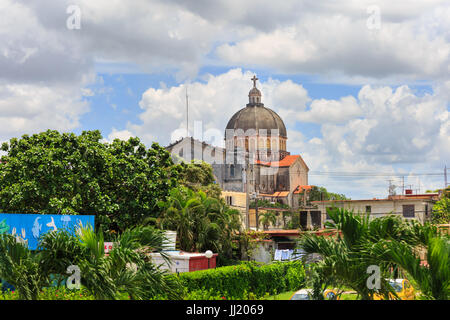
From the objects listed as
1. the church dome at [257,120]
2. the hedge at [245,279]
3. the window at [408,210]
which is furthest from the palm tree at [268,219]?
the hedge at [245,279]

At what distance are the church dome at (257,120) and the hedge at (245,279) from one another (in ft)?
248

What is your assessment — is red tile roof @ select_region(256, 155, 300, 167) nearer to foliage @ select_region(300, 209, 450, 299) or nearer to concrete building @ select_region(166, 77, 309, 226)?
concrete building @ select_region(166, 77, 309, 226)

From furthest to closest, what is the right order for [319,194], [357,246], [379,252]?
[319,194] < [357,246] < [379,252]

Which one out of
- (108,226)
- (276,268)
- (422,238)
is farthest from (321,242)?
(108,226)

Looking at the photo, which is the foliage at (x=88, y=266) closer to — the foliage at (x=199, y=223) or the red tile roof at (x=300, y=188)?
the foliage at (x=199, y=223)

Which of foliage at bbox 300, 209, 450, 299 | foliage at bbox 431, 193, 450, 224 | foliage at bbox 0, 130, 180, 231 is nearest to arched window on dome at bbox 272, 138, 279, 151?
foliage at bbox 431, 193, 450, 224

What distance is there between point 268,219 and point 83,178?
44307mm

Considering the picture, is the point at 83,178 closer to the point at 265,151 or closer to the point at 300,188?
the point at 300,188

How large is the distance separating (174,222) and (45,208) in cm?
792

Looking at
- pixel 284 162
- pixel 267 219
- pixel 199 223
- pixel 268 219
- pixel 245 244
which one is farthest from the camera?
pixel 284 162

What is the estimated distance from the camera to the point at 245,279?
2505cm

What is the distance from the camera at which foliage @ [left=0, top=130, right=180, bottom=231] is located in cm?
3253

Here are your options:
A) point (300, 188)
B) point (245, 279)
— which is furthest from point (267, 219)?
point (245, 279)

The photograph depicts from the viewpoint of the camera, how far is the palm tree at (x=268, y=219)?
72.9 m
